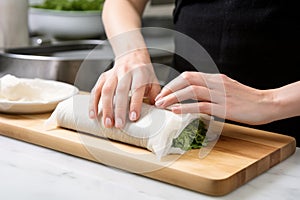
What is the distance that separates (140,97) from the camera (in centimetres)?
106

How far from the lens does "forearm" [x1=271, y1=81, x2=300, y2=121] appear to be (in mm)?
1053

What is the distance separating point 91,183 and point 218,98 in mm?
295

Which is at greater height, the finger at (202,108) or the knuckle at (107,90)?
the knuckle at (107,90)

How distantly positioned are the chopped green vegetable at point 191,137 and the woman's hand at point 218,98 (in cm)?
3

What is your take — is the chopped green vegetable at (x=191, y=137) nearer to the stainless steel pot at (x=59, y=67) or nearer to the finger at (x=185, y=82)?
the finger at (x=185, y=82)

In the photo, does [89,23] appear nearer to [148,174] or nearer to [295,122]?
[295,122]

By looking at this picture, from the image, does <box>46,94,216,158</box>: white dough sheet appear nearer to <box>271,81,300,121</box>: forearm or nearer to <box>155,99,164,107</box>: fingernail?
<box>155,99,164,107</box>: fingernail

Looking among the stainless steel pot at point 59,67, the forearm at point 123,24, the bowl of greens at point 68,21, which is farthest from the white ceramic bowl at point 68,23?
the forearm at point 123,24

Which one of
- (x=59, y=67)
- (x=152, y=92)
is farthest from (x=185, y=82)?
(x=59, y=67)

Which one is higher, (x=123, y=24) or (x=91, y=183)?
(x=123, y=24)

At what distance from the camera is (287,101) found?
105 cm

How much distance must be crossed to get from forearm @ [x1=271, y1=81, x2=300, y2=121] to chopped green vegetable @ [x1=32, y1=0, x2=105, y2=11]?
137cm

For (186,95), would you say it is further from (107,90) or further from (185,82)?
(107,90)

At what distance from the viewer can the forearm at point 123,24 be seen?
50.2 inches
